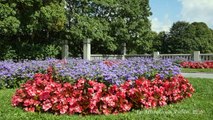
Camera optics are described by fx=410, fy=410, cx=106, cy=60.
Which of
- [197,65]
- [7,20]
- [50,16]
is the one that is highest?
[50,16]

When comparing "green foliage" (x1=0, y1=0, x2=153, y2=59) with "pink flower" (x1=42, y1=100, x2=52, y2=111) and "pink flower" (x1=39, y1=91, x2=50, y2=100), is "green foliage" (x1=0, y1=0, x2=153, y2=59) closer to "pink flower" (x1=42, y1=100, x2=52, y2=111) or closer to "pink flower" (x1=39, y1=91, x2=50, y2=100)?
"pink flower" (x1=39, y1=91, x2=50, y2=100)

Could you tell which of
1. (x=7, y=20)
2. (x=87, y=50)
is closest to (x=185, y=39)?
(x=87, y=50)

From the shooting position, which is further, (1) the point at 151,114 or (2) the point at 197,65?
(2) the point at 197,65

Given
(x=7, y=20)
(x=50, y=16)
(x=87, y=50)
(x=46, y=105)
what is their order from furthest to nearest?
(x=87, y=50) < (x=50, y=16) < (x=7, y=20) < (x=46, y=105)

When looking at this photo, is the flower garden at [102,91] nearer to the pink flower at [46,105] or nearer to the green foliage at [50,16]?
the pink flower at [46,105]

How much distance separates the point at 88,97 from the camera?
784 centimetres

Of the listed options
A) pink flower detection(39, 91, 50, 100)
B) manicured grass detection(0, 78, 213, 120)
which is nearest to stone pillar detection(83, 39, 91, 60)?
manicured grass detection(0, 78, 213, 120)

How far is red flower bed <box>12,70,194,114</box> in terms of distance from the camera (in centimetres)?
775

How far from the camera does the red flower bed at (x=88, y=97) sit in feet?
25.4

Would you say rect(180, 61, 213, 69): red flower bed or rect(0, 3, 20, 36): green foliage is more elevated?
rect(0, 3, 20, 36): green foliage

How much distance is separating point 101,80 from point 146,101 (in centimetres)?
121

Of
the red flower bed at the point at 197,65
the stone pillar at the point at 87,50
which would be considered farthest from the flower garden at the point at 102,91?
the stone pillar at the point at 87,50

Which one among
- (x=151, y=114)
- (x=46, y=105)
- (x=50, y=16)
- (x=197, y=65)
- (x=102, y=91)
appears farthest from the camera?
(x=197, y=65)

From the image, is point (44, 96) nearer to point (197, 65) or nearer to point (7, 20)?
point (7, 20)
